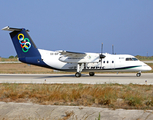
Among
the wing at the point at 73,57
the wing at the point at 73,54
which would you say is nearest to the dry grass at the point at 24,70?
the wing at the point at 73,57

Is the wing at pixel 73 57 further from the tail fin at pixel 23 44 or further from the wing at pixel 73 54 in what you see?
the tail fin at pixel 23 44

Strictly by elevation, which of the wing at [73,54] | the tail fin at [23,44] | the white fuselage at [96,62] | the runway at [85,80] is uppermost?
the tail fin at [23,44]

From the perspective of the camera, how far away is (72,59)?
27.7 metres

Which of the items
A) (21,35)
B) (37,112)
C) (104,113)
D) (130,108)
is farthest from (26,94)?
→ (21,35)

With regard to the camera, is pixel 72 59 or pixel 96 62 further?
pixel 72 59

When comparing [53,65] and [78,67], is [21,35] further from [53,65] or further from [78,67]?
[78,67]

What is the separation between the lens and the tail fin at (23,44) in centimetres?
2870

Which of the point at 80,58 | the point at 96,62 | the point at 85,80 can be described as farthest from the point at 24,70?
the point at 85,80

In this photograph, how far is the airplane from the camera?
2700 cm

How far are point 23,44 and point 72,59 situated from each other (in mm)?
7550

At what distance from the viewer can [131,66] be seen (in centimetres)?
2675

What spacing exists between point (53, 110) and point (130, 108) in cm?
395

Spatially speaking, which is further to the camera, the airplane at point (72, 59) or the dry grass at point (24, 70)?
the dry grass at point (24, 70)

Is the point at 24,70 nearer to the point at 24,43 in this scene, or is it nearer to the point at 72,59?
the point at 24,43
